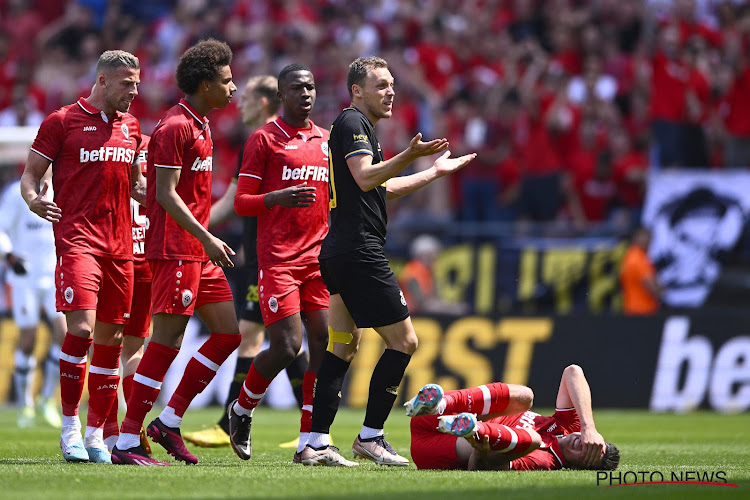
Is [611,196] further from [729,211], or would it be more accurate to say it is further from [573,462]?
[573,462]

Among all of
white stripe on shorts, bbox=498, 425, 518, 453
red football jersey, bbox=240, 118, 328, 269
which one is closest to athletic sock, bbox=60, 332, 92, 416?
red football jersey, bbox=240, 118, 328, 269

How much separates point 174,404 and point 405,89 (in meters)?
12.7

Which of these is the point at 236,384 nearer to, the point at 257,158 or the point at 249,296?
the point at 249,296

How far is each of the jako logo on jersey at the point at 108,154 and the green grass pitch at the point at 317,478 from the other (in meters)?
Result: 2.09

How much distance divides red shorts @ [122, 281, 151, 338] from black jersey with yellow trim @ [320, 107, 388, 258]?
1.52 m

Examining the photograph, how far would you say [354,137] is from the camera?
25.1 ft

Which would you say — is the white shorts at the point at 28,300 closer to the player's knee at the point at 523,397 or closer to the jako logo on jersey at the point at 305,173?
the jako logo on jersey at the point at 305,173

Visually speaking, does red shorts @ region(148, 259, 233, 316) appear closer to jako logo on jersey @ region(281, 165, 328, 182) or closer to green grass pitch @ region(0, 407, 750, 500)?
jako logo on jersey @ region(281, 165, 328, 182)

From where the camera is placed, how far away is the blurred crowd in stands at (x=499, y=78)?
57.7ft

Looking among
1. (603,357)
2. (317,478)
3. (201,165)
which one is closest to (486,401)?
(317,478)

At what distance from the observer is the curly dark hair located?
Result: 808 centimetres

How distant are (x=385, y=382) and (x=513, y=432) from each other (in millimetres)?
1037

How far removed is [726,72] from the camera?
57.9 feet

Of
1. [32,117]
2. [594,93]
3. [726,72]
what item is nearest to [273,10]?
[32,117]
